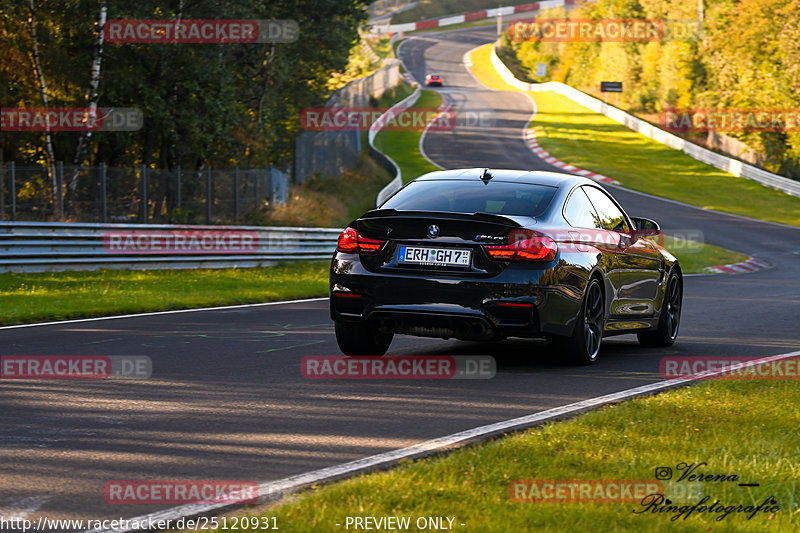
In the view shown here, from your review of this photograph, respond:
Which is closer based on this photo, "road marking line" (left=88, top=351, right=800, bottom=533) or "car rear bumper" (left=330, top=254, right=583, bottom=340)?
"road marking line" (left=88, top=351, right=800, bottom=533)

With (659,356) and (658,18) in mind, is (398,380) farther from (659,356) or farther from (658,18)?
(658,18)

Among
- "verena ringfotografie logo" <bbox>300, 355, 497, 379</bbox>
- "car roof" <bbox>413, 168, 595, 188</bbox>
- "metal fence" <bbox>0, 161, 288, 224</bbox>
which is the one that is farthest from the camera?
"metal fence" <bbox>0, 161, 288, 224</bbox>

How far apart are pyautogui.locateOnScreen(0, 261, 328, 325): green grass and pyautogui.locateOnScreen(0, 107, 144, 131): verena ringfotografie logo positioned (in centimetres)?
523

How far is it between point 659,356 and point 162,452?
6082 millimetres

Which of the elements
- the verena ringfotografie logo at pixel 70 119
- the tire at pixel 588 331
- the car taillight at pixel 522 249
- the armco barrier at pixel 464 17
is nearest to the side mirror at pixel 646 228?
the tire at pixel 588 331

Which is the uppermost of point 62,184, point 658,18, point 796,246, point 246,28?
point 658,18

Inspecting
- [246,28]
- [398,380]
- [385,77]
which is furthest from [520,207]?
[385,77]

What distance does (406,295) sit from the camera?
8703mm

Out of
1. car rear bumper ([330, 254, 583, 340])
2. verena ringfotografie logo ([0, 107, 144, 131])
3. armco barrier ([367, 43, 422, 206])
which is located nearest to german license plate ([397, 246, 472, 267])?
car rear bumper ([330, 254, 583, 340])

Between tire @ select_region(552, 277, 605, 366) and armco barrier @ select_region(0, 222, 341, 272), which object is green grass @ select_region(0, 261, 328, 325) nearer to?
armco barrier @ select_region(0, 222, 341, 272)

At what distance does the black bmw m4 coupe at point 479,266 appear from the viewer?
8.57 m

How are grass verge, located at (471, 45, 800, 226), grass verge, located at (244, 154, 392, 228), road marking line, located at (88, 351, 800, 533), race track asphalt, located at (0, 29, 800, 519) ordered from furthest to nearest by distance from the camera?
1. grass verge, located at (471, 45, 800, 226)
2. grass verge, located at (244, 154, 392, 228)
3. race track asphalt, located at (0, 29, 800, 519)
4. road marking line, located at (88, 351, 800, 533)

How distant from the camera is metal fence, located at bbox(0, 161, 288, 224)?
21797 millimetres

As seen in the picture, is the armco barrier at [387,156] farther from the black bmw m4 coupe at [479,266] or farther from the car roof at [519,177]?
the black bmw m4 coupe at [479,266]
